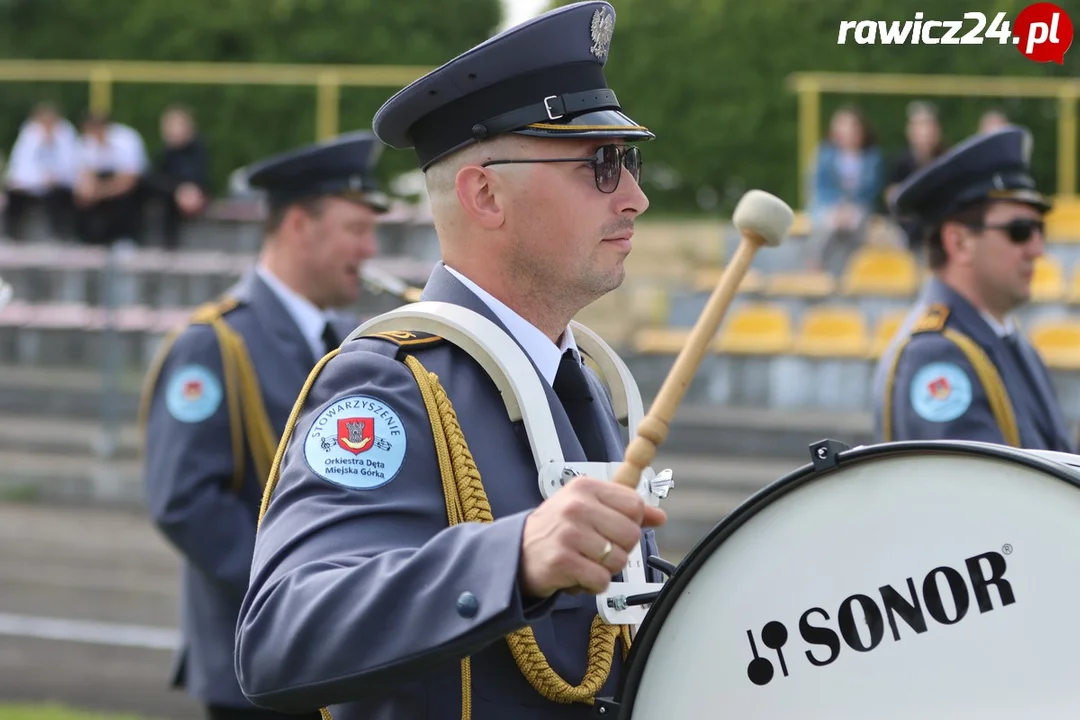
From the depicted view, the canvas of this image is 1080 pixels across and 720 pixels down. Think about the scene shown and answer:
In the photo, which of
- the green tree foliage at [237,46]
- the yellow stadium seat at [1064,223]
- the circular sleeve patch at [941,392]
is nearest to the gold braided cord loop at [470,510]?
the circular sleeve patch at [941,392]

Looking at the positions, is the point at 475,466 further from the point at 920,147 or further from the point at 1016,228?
the point at 920,147

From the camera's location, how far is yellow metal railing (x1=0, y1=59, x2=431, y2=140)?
1616 centimetres

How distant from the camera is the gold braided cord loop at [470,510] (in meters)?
2.15

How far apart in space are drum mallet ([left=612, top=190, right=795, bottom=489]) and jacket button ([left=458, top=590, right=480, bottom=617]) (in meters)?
0.21

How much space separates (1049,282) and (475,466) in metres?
11.1

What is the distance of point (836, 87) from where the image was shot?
1509 centimetres

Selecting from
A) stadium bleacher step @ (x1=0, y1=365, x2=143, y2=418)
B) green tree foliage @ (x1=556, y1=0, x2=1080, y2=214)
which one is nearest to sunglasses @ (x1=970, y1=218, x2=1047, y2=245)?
stadium bleacher step @ (x1=0, y1=365, x2=143, y2=418)

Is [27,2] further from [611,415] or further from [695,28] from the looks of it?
[611,415]

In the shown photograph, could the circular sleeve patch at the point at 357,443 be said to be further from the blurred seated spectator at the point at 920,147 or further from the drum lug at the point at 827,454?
the blurred seated spectator at the point at 920,147

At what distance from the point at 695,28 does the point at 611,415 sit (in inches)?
648

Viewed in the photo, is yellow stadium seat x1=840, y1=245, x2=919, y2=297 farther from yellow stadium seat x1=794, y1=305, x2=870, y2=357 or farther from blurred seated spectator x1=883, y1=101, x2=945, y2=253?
blurred seated spectator x1=883, y1=101, x2=945, y2=253

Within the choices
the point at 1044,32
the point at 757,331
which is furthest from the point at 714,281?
the point at 1044,32

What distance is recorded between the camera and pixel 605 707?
220cm

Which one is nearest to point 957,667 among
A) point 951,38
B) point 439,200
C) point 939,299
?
point 439,200
